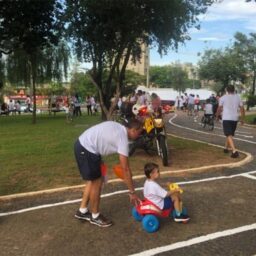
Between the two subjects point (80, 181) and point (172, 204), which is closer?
point (172, 204)

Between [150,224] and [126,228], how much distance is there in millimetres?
365

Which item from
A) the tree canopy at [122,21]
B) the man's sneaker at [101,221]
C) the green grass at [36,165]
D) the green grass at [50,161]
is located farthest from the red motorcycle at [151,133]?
the tree canopy at [122,21]

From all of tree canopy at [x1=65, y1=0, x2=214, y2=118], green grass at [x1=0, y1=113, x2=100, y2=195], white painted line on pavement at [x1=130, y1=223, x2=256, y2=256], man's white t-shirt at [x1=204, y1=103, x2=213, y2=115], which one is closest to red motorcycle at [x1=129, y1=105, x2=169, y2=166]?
green grass at [x1=0, y1=113, x2=100, y2=195]

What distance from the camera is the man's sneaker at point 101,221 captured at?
22.3 ft

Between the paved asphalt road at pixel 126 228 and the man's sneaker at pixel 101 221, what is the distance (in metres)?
0.06

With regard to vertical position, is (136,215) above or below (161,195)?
below

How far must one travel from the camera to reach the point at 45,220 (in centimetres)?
716

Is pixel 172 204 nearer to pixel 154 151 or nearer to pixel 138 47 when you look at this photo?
pixel 154 151

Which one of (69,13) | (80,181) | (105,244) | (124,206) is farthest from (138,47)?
(105,244)

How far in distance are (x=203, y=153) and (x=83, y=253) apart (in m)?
7.38

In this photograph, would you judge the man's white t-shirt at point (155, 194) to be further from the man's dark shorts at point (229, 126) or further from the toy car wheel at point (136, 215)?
the man's dark shorts at point (229, 126)

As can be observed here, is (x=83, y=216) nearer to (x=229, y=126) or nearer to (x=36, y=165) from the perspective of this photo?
(x=36, y=165)

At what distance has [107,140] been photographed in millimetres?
6535

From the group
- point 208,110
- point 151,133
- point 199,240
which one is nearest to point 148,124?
point 151,133
